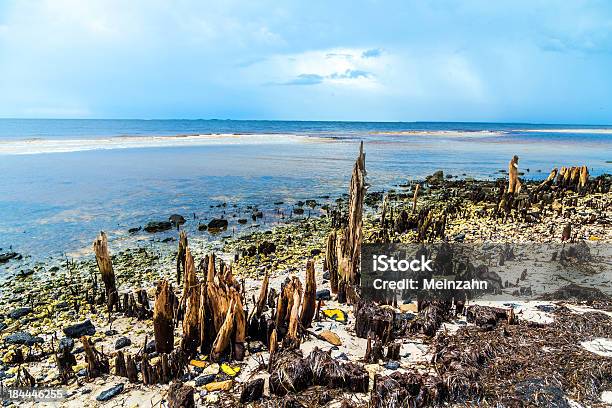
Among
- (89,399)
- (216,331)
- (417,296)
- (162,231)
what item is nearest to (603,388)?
(417,296)

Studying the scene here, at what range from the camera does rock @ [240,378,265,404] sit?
16.4 ft

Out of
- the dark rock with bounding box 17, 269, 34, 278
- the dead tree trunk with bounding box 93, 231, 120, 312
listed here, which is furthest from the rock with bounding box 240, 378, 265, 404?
the dark rock with bounding box 17, 269, 34, 278

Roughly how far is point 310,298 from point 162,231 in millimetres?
9223

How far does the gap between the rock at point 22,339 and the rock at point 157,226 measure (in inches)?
292

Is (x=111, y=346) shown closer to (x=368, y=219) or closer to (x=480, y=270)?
(x=480, y=270)

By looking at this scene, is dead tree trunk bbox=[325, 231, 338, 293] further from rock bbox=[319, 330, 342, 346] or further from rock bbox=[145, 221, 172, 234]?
rock bbox=[145, 221, 172, 234]

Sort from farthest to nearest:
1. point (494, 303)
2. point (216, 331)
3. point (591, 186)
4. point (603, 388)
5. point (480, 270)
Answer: point (591, 186) → point (480, 270) → point (494, 303) → point (216, 331) → point (603, 388)

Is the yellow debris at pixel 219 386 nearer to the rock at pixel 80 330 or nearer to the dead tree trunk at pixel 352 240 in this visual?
the rock at pixel 80 330

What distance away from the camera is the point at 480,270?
9.03 metres

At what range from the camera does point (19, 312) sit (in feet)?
26.4

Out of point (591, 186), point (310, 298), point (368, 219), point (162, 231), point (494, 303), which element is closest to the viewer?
point (310, 298)

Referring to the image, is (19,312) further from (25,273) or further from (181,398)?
(181,398)

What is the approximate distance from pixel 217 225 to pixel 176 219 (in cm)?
191

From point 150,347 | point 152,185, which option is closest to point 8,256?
point 150,347
